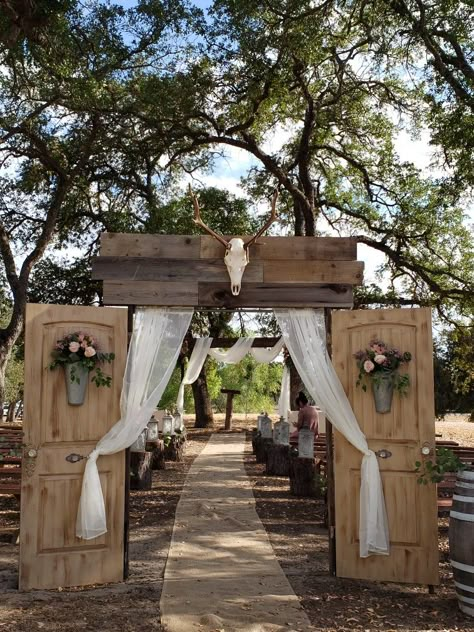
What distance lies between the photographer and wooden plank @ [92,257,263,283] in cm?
663

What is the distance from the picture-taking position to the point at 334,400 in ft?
20.8

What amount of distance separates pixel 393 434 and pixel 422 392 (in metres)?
0.51

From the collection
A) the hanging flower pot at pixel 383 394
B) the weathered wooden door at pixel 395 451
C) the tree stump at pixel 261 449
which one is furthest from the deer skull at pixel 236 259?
the tree stump at pixel 261 449

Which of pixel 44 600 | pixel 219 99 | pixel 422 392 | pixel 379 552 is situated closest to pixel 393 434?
pixel 422 392

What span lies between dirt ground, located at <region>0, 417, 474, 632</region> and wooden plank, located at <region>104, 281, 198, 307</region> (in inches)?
106

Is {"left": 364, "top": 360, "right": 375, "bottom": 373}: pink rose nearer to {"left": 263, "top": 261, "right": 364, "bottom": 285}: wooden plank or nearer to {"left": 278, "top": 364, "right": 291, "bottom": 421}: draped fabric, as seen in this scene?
{"left": 263, "top": 261, "right": 364, "bottom": 285}: wooden plank

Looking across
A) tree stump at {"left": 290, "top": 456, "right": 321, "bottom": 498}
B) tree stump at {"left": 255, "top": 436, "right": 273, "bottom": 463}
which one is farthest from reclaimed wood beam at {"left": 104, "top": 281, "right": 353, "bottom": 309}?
tree stump at {"left": 255, "top": 436, "right": 273, "bottom": 463}

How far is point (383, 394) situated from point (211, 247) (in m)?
2.32

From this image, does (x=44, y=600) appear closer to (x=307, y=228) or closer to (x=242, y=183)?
(x=307, y=228)

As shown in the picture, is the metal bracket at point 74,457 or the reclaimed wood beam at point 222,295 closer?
the metal bracket at point 74,457

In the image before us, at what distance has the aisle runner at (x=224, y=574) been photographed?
4.89 m

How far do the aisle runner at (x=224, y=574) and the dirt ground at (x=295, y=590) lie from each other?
0.13 meters

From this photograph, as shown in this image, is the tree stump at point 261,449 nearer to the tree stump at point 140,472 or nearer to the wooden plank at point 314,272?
the tree stump at point 140,472

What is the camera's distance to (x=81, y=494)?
5988 millimetres
